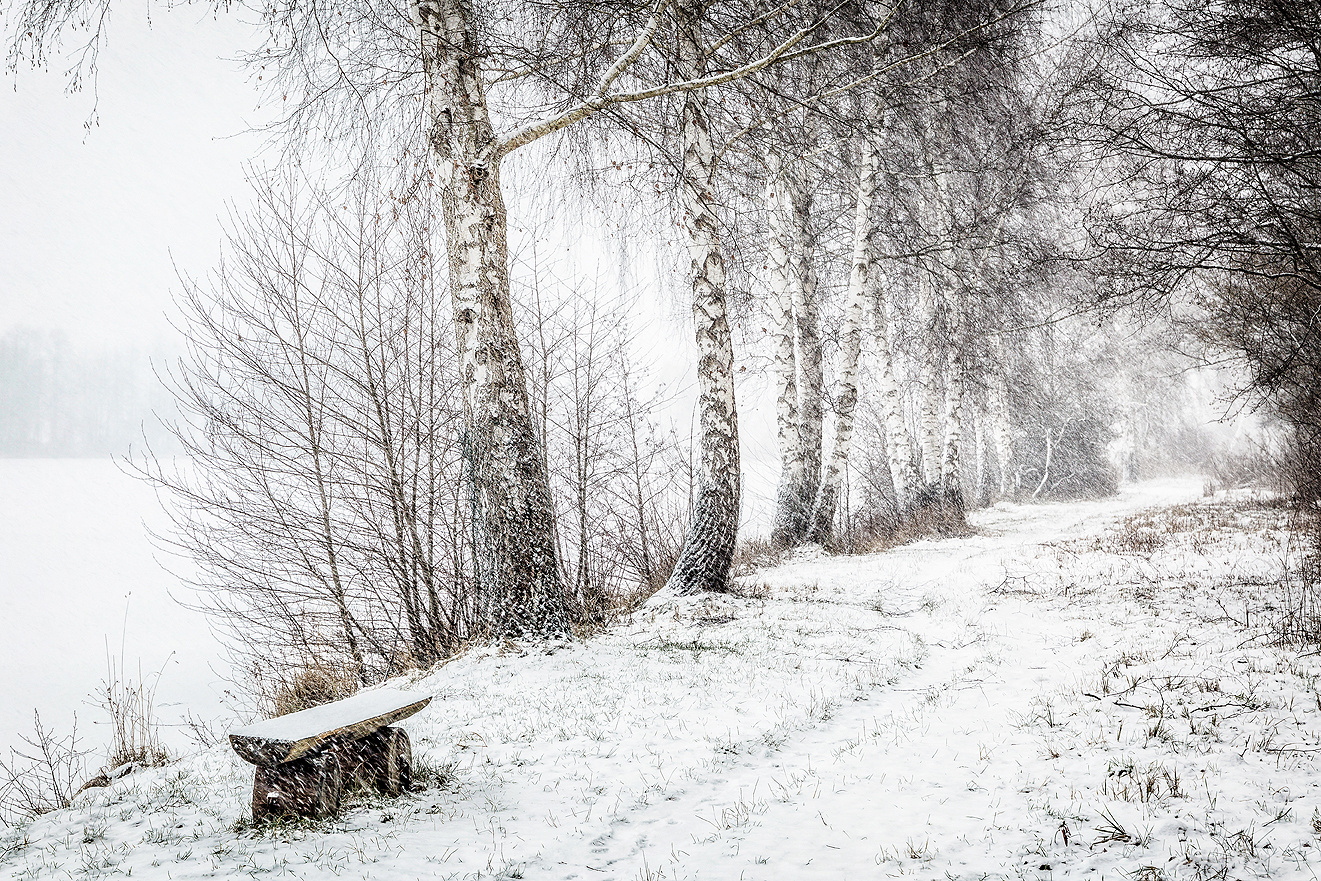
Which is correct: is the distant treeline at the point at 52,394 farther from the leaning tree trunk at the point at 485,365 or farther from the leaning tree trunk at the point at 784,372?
the leaning tree trunk at the point at 784,372

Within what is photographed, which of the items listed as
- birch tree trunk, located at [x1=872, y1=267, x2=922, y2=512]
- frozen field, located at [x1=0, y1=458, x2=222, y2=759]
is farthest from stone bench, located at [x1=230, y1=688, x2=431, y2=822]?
birch tree trunk, located at [x1=872, y1=267, x2=922, y2=512]

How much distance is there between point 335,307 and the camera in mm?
7547

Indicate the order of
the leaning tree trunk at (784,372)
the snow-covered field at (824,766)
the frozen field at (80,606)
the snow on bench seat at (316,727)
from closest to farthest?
the snow-covered field at (824,766), the snow on bench seat at (316,727), the leaning tree trunk at (784,372), the frozen field at (80,606)

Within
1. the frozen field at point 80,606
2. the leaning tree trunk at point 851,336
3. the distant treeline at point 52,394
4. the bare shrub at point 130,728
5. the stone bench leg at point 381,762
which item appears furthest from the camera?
the distant treeline at point 52,394

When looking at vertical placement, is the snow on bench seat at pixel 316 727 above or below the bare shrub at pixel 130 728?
above

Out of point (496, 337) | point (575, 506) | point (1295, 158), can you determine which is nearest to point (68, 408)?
point (575, 506)

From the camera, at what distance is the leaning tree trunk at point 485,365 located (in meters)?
5.84

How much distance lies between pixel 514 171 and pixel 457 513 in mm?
4536

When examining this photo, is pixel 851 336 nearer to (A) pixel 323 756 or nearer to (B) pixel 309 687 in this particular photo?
(B) pixel 309 687

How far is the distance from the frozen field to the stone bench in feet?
19.2

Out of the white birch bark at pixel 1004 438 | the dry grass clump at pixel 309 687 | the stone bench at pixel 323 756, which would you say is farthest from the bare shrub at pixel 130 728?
the white birch bark at pixel 1004 438

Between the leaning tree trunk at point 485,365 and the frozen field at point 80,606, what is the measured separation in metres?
4.83

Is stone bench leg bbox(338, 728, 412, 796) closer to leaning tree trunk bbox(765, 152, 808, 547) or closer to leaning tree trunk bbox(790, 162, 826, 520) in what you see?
leaning tree trunk bbox(765, 152, 808, 547)

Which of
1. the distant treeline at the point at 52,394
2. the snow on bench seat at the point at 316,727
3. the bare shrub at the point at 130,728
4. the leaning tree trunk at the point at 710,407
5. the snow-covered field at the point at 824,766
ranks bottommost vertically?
the snow-covered field at the point at 824,766
